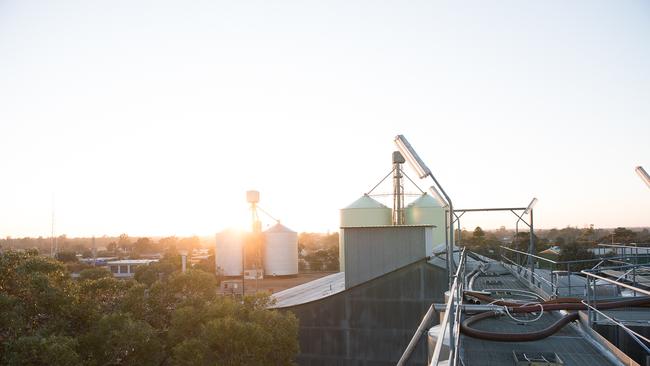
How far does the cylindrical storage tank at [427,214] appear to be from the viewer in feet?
110

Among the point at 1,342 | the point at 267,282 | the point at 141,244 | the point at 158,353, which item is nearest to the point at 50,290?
the point at 1,342

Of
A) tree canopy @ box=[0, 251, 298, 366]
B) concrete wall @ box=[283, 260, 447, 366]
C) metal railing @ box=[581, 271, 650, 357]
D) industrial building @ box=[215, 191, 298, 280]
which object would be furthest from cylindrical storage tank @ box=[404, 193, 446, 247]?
metal railing @ box=[581, 271, 650, 357]

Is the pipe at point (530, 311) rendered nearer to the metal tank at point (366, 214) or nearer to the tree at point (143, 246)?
the metal tank at point (366, 214)

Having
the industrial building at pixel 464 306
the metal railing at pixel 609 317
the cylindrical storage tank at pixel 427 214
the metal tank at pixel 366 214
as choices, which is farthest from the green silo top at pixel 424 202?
the metal railing at pixel 609 317

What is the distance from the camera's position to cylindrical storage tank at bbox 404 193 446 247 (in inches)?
1318

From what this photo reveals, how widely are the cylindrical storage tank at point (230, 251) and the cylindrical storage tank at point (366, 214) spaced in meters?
23.4

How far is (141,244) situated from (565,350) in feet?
332

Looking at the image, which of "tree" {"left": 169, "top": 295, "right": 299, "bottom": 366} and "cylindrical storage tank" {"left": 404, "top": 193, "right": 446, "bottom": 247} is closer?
"tree" {"left": 169, "top": 295, "right": 299, "bottom": 366}

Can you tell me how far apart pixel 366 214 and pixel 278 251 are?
965 inches

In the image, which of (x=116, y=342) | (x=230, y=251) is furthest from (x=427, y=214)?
(x=230, y=251)

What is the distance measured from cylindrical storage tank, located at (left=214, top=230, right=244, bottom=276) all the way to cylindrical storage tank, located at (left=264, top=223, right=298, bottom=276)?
10.6 ft

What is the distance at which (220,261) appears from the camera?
2130 inches

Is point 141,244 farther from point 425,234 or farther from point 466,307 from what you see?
point 466,307

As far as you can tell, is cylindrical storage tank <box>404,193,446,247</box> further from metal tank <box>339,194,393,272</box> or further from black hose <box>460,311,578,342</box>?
black hose <box>460,311,578,342</box>
